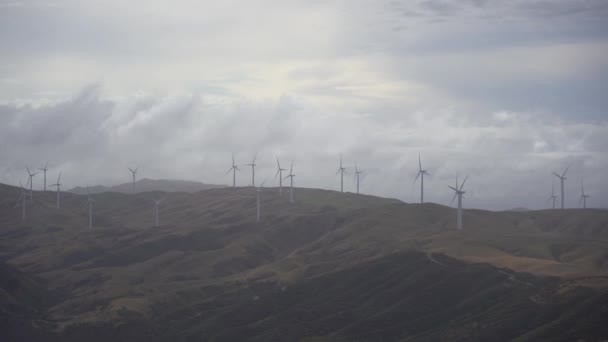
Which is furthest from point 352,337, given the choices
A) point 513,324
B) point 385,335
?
point 513,324

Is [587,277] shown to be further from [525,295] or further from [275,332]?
[275,332]

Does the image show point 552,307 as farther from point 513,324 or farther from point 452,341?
point 452,341

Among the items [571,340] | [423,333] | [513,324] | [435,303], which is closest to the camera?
[571,340]

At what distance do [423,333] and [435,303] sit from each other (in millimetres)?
19011

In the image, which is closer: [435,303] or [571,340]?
[571,340]

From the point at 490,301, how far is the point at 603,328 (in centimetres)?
4403

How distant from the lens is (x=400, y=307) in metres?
197

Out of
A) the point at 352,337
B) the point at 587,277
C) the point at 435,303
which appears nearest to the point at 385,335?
the point at 352,337

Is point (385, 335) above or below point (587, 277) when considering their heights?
below

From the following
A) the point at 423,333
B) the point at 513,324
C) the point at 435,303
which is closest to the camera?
the point at 513,324

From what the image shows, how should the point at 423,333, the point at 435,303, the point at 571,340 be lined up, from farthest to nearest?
the point at 435,303, the point at 423,333, the point at 571,340

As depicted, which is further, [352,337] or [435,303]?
[435,303]

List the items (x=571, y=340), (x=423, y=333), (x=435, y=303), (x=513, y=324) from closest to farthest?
1. (x=571, y=340)
2. (x=513, y=324)
3. (x=423, y=333)
4. (x=435, y=303)

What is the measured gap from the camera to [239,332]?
655 ft
